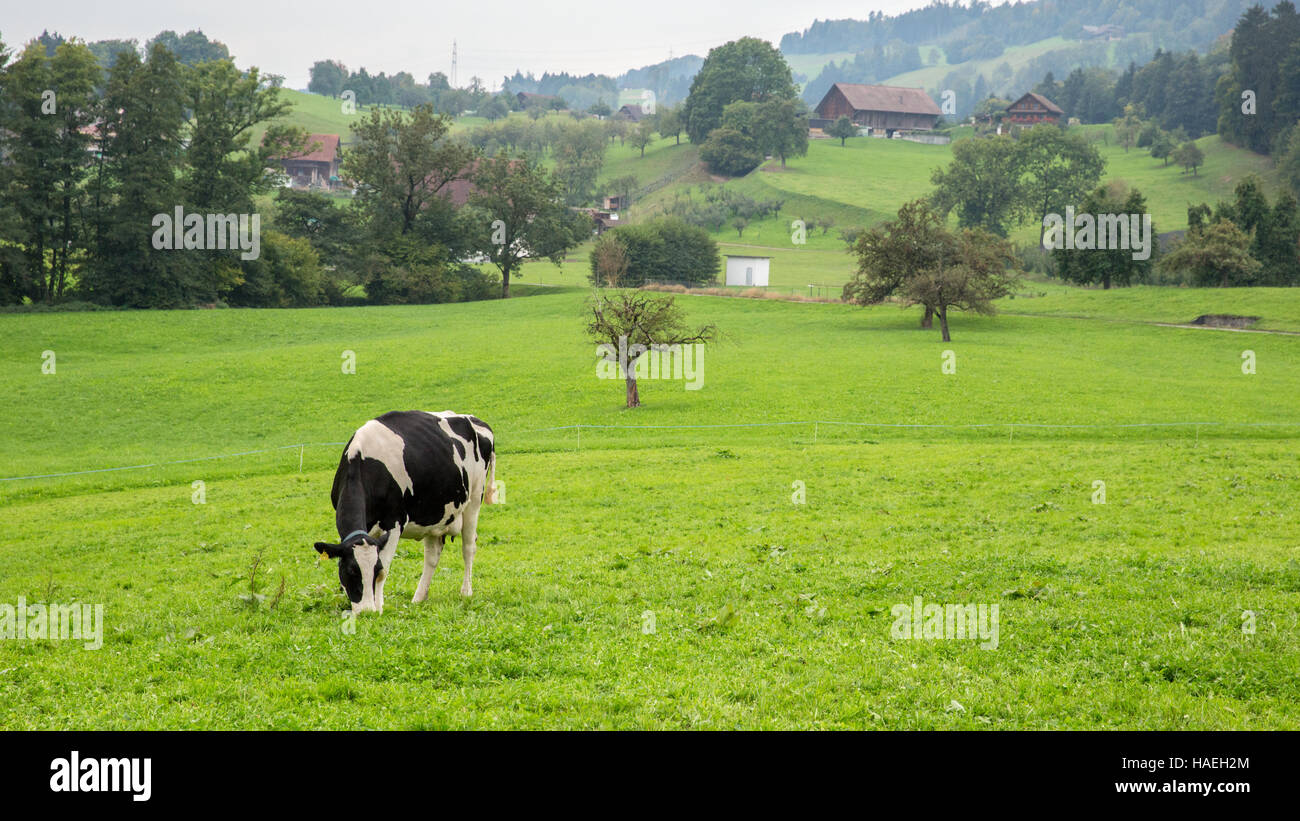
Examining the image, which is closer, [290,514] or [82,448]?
[290,514]

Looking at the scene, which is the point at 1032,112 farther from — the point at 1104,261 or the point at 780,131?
the point at 1104,261

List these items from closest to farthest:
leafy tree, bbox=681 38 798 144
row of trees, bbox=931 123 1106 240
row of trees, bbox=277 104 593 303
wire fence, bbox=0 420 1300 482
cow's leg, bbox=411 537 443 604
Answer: cow's leg, bbox=411 537 443 604 → wire fence, bbox=0 420 1300 482 → row of trees, bbox=277 104 593 303 → row of trees, bbox=931 123 1106 240 → leafy tree, bbox=681 38 798 144

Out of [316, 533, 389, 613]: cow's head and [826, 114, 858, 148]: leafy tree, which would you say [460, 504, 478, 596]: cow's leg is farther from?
[826, 114, 858, 148]: leafy tree

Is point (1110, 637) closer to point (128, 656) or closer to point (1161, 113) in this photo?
point (128, 656)

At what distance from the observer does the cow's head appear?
12.0m

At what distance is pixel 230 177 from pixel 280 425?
4558 centimetres

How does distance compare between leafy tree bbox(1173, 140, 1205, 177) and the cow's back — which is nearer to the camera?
the cow's back

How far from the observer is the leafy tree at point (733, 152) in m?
161

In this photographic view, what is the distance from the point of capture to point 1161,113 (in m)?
187

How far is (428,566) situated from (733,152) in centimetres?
15522

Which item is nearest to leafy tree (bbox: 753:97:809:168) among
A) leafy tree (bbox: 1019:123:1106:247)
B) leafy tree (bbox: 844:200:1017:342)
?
leafy tree (bbox: 1019:123:1106:247)

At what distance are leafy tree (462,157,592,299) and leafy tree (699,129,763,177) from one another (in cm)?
7165

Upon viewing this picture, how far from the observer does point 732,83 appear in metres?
184

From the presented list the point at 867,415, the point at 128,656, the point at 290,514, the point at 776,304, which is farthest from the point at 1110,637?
the point at 776,304
